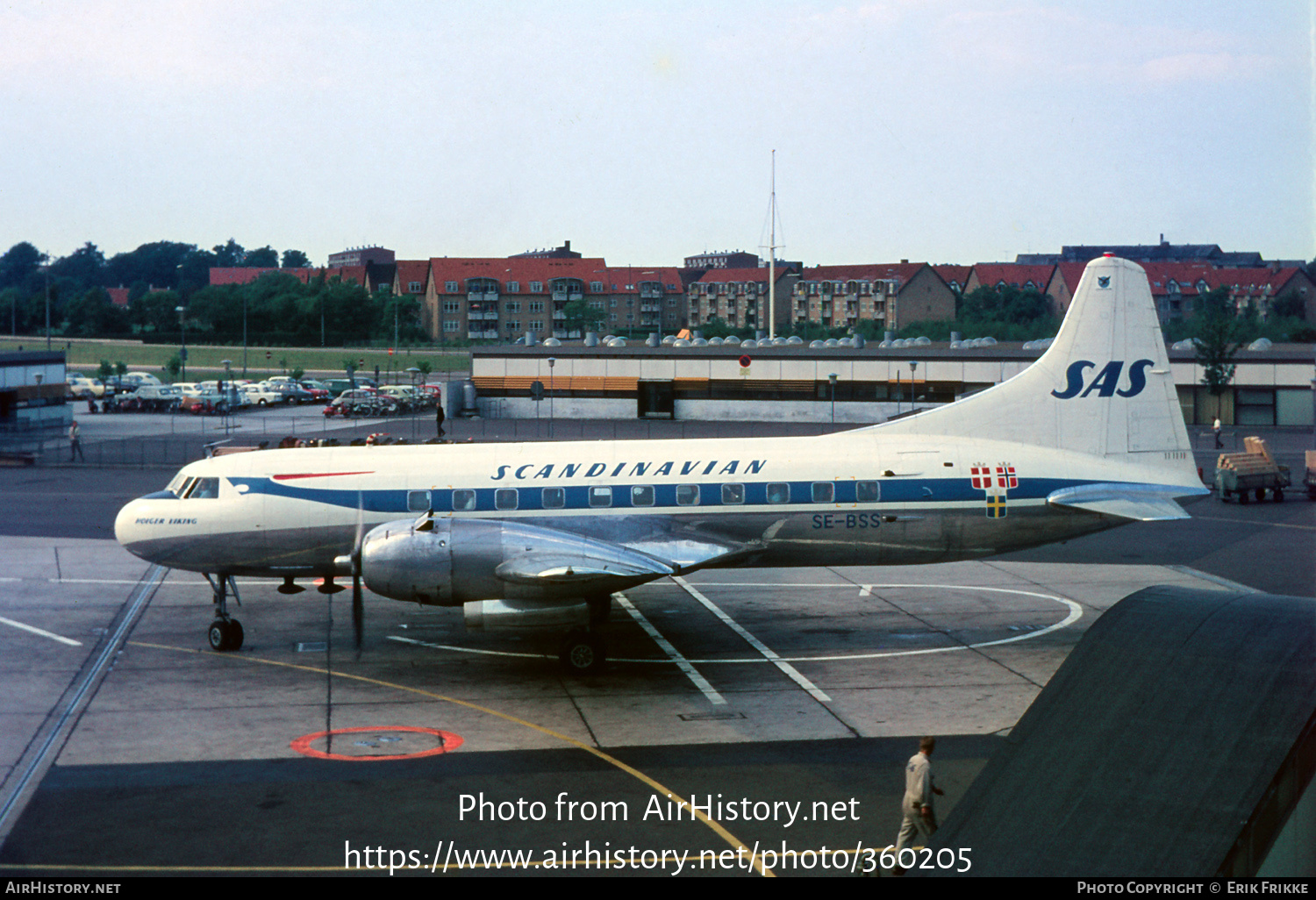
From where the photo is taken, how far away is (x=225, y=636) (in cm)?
2577

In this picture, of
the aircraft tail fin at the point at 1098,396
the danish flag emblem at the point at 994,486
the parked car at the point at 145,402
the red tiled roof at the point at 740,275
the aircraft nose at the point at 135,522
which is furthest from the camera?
the red tiled roof at the point at 740,275

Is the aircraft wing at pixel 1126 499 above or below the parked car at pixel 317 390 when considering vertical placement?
below

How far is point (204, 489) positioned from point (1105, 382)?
2135 centimetres

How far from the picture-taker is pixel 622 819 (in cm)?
1631

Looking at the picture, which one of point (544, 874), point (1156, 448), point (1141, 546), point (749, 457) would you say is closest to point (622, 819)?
point (544, 874)

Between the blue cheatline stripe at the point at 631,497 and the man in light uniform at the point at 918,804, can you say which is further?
the blue cheatline stripe at the point at 631,497

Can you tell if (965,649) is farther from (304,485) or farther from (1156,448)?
(304,485)

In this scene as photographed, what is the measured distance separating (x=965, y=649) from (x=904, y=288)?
124m

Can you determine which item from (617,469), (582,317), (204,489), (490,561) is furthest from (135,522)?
(582,317)

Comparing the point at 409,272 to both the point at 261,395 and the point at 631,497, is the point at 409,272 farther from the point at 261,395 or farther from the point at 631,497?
the point at 631,497

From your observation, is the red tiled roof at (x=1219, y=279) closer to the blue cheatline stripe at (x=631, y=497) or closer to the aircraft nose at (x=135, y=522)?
the blue cheatline stripe at (x=631, y=497)

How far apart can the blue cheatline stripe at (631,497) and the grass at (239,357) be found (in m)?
112

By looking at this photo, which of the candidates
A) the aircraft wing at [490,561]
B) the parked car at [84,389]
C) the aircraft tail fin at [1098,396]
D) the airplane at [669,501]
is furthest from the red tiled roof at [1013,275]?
the aircraft wing at [490,561]

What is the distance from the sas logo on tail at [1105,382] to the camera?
89.7ft
